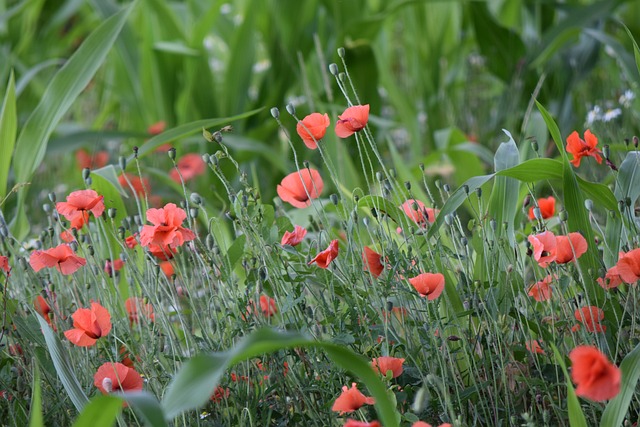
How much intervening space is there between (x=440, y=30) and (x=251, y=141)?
42.3 inches

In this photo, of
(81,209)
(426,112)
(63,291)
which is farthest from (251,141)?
(81,209)

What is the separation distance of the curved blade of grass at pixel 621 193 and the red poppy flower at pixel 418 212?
0.31 meters

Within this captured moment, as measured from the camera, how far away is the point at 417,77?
362 centimetres

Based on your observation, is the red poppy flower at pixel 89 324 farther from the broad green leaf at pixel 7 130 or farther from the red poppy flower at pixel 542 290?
the broad green leaf at pixel 7 130

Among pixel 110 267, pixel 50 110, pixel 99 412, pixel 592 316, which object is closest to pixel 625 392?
pixel 592 316

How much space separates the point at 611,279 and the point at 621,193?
225mm

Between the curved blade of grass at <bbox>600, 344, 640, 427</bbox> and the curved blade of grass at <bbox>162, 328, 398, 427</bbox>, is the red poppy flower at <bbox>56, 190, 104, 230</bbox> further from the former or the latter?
the curved blade of grass at <bbox>600, 344, 640, 427</bbox>

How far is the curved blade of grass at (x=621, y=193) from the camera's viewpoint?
1506 mm

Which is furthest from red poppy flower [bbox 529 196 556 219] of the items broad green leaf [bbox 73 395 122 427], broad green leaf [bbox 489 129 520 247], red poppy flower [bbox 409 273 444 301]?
broad green leaf [bbox 73 395 122 427]

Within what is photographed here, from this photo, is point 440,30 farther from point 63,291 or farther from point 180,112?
point 63,291

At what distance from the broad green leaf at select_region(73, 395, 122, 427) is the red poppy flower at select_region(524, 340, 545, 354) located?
0.64 m

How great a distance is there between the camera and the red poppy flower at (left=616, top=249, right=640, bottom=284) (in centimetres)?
118

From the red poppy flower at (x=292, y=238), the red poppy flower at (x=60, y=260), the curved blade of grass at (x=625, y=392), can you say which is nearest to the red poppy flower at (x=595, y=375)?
the curved blade of grass at (x=625, y=392)

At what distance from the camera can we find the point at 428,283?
122 centimetres
